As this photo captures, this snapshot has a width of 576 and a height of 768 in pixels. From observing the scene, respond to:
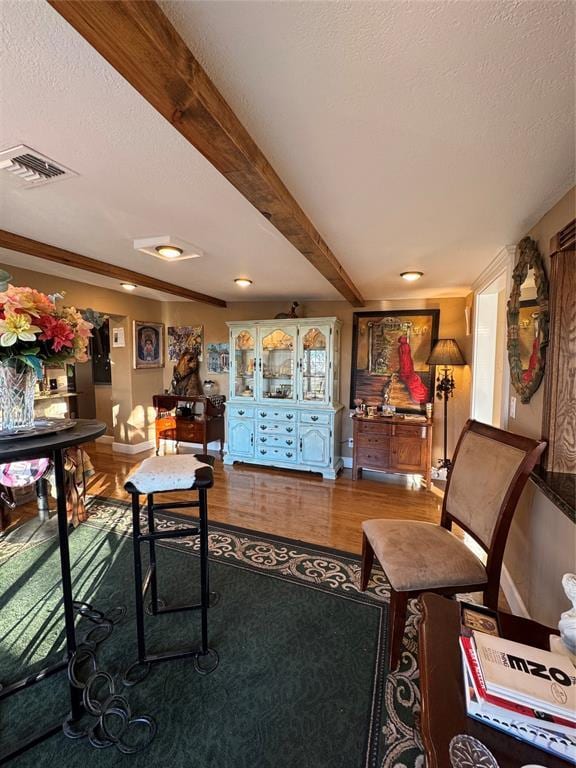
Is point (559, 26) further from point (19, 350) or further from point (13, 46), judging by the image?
point (19, 350)

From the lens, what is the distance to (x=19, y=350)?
1.23 meters

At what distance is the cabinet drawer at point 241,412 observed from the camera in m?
4.36

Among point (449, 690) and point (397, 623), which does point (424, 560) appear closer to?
point (397, 623)

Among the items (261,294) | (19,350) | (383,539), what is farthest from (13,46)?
(261,294)

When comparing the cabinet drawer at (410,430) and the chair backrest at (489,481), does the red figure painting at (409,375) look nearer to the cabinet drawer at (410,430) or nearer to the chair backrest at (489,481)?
the cabinet drawer at (410,430)

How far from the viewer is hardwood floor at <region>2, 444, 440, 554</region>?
2.77 metres

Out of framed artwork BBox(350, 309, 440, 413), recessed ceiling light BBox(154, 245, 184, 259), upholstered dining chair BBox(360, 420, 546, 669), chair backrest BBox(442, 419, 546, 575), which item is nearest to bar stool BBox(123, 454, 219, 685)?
upholstered dining chair BBox(360, 420, 546, 669)

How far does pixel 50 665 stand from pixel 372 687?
1.47 meters

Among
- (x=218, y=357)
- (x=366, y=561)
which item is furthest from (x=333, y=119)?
(x=218, y=357)

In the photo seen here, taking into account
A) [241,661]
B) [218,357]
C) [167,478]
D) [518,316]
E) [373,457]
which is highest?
[518,316]

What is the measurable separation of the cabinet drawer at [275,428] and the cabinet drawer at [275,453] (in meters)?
0.19

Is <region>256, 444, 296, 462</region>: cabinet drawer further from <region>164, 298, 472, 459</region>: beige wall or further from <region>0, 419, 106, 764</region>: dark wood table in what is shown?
<region>0, 419, 106, 764</region>: dark wood table

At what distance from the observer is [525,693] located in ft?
2.27

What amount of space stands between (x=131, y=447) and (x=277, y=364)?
8.06 feet
